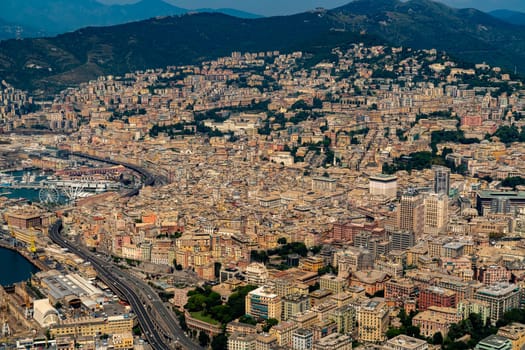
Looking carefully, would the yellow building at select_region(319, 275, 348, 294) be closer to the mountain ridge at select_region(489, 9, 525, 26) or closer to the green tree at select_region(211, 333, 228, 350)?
the green tree at select_region(211, 333, 228, 350)

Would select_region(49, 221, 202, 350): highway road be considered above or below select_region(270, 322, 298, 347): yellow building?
below

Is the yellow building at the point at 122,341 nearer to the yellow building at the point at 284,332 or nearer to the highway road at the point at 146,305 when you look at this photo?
the highway road at the point at 146,305

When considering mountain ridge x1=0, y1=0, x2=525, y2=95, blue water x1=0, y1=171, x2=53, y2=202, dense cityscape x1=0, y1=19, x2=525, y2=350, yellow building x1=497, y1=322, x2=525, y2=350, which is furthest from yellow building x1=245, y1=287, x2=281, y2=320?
mountain ridge x1=0, y1=0, x2=525, y2=95

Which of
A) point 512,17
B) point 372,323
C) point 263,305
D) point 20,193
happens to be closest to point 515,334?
point 372,323

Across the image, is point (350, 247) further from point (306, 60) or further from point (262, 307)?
point (306, 60)

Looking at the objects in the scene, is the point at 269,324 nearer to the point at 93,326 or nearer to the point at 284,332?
the point at 284,332

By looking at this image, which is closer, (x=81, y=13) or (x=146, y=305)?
(x=146, y=305)

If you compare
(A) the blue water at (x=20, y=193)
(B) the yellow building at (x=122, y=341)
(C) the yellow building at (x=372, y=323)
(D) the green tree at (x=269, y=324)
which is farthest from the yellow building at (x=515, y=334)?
(A) the blue water at (x=20, y=193)
